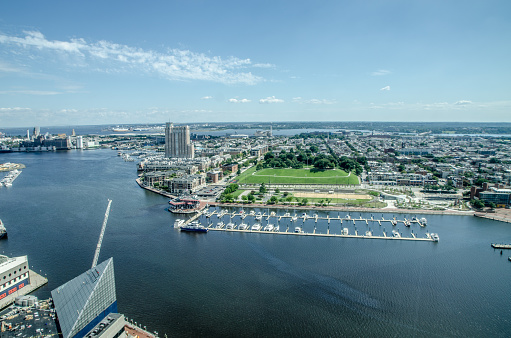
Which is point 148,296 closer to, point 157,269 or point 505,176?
point 157,269

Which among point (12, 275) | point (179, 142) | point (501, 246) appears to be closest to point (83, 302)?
point (12, 275)

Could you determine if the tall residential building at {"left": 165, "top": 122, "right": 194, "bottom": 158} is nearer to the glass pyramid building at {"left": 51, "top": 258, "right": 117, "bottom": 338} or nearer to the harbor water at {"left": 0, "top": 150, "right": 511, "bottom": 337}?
the harbor water at {"left": 0, "top": 150, "right": 511, "bottom": 337}

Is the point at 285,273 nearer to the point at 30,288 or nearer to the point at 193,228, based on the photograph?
the point at 193,228

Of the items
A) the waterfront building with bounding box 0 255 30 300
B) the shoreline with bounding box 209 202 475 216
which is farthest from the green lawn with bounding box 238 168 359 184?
the waterfront building with bounding box 0 255 30 300

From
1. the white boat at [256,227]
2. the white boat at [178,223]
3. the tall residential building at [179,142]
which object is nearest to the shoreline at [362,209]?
the white boat at [256,227]

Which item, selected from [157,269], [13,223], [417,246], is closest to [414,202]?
[417,246]
